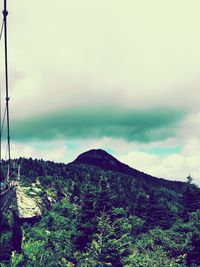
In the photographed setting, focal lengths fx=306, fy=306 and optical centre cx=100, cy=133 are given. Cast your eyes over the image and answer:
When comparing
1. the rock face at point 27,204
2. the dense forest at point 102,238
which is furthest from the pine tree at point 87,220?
the rock face at point 27,204

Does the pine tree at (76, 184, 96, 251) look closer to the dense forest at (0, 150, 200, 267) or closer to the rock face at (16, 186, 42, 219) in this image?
the dense forest at (0, 150, 200, 267)

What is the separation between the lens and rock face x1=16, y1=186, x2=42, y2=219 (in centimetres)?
6772

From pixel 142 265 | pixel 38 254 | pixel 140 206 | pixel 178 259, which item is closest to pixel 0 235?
pixel 38 254

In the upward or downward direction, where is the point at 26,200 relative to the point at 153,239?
upward

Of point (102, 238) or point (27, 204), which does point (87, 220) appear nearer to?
point (102, 238)

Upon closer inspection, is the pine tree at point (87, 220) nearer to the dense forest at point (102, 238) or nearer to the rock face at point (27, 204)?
the dense forest at point (102, 238)

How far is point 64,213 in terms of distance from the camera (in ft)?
236

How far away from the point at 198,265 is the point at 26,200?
139 ft

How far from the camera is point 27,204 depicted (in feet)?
233

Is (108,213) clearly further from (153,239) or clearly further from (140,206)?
(140,206)

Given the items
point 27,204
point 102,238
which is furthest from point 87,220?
point 27,204

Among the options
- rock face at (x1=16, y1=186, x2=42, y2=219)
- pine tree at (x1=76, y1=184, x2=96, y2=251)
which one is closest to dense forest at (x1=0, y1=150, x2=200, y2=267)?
pine tree at (x1=76, y1=184, x2=96, y2=251)

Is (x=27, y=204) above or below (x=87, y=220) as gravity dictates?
above

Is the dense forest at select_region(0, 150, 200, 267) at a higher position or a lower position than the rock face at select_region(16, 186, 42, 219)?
lower
